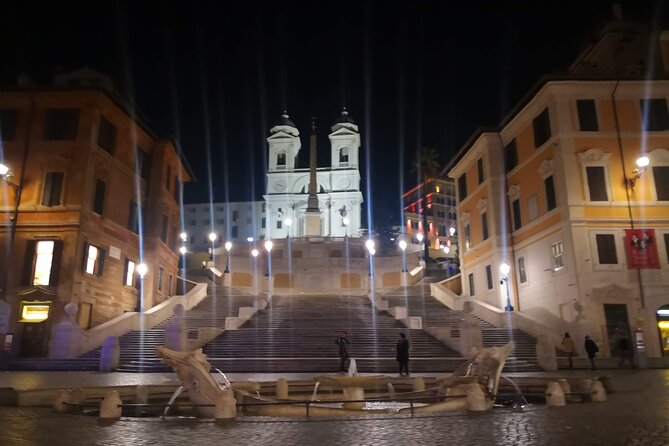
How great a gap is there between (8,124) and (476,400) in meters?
28.9

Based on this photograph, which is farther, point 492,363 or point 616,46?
point 616,46

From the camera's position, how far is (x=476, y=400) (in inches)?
396

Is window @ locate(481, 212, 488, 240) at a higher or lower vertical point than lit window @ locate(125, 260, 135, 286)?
higher

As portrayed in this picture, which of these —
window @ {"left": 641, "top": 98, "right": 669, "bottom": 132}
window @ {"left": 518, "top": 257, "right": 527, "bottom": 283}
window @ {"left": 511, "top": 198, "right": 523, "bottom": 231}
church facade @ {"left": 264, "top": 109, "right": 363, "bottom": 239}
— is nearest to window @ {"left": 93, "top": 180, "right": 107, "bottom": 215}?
window @ {"left": 511, "top": 198, "right": 523, "bottom": 231}

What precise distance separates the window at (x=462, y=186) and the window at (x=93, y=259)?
2541cm

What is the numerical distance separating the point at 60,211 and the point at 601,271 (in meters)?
27.1

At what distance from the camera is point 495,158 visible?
33938 mm

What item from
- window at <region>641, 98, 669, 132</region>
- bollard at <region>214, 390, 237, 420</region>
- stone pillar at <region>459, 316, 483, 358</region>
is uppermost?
window at <region>641, 98, 669, 132</region>

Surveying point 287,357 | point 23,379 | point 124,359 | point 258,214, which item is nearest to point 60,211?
point 124,359

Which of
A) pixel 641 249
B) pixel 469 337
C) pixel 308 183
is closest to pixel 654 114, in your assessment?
pixel 641 249

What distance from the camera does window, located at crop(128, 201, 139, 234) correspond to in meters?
32.6

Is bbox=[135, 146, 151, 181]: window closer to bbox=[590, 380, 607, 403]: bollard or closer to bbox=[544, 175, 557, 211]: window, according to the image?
bbox=[544, 175, 557, 211]: window

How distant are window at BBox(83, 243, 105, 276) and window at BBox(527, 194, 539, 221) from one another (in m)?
24.3

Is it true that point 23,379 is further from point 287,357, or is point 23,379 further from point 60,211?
point 60,211
